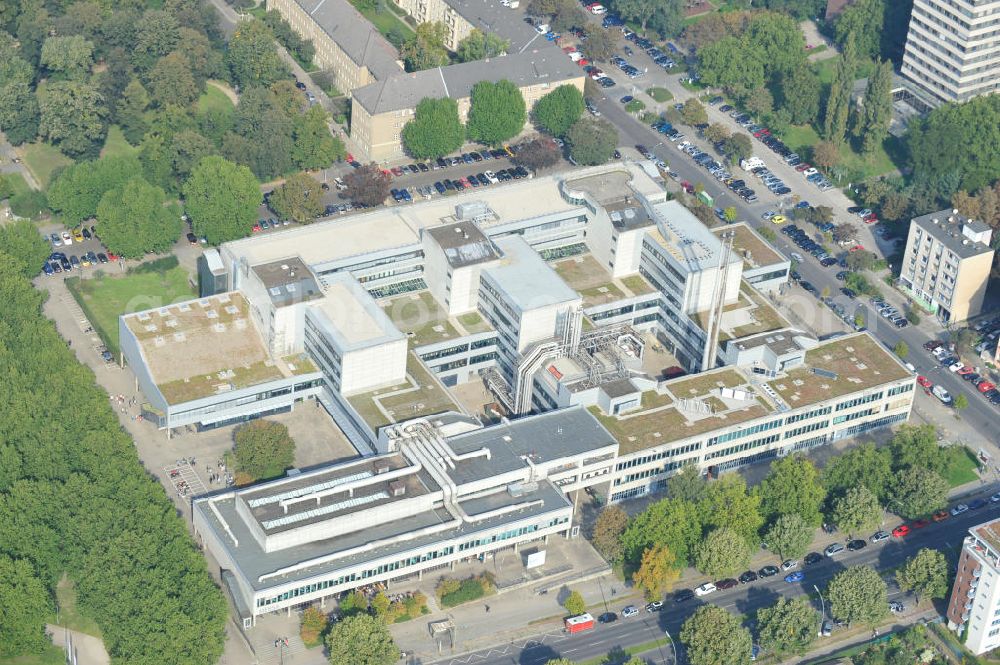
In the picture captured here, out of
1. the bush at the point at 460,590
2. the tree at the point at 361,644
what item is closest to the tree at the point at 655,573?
the bush at the point at 460,590

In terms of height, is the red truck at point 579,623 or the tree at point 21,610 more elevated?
the tree at point 21,610

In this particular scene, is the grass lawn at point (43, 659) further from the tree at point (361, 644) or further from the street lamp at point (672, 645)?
the street lamp at point (672, 645)

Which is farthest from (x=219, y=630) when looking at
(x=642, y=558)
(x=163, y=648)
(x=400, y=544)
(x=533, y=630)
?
(x=642, y=558)

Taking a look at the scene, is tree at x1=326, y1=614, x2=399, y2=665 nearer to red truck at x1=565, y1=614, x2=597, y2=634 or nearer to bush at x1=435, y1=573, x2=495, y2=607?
bush at x1=435, y1=573, x2=495, y2=607

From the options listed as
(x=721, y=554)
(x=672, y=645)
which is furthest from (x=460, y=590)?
(x=721, y=554)

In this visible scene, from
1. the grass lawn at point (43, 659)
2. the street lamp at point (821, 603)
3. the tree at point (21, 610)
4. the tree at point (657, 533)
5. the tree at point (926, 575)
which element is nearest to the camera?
the tree at point (21, 610)

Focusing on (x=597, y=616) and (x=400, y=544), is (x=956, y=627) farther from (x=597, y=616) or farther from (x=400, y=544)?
(x=400, y=544)
